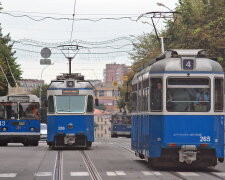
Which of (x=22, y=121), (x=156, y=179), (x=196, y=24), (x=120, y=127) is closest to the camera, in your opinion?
(x=156, y=179)

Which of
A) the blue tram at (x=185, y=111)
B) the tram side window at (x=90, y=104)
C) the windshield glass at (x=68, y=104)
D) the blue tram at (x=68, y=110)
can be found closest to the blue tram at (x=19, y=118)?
the blue tram at (x=68, y=110)

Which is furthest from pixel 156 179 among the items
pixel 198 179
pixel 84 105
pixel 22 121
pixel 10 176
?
pixel 22 121

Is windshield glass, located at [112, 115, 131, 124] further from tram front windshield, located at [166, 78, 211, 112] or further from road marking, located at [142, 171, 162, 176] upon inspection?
road marking, located at [142, 171, 162, 176]

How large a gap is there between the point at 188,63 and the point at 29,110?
19125 mm

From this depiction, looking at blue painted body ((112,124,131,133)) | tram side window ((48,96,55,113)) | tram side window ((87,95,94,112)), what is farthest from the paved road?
blue painted body ((112,124,131,133))

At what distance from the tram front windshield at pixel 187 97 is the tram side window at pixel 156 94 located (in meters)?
0.21

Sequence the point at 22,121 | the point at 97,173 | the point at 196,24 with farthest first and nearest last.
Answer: the point at 196,24
the point at 22,121
the point at 97,173

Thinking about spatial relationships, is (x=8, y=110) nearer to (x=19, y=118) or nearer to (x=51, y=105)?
(x=19, y=118)

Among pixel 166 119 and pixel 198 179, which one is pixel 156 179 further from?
pixel 166 119

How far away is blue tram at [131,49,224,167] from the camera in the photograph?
1858cm

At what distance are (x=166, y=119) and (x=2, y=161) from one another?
6996 mm

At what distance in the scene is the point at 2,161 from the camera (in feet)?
77.0

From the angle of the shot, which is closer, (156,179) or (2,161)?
(156,179)

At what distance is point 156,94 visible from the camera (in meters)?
18.8
